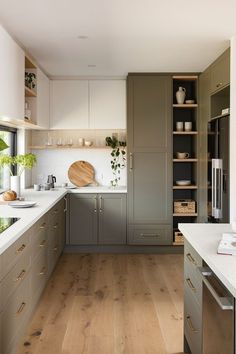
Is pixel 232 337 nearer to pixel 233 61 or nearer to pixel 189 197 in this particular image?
pixel 233 61

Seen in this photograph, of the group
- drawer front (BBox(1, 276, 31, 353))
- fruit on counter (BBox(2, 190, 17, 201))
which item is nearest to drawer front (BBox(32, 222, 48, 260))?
drawer front (BBox(1, 276, 31, 353))

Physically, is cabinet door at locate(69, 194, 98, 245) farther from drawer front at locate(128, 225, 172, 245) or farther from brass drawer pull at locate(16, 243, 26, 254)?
brass drawer pull at locate(16, 243, 26, 254)

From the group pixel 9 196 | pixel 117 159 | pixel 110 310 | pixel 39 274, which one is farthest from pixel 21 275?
pixel 117 159

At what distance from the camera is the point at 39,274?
135 inches

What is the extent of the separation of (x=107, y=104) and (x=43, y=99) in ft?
3.05

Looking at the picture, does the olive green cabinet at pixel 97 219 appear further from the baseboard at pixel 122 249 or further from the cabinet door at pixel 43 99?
the cabinet door at pixel 43 99

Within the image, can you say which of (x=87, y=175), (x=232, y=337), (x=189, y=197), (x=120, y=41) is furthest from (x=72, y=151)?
(x=232, y=337)

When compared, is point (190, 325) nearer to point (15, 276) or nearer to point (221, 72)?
point (15, 276)

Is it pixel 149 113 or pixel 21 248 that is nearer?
pixel 21 248

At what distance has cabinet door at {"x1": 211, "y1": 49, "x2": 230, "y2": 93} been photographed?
13.3 feet

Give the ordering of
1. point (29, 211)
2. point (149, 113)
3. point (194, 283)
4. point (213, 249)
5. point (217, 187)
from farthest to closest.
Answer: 1. point (149, 113)
2. point (217, 187)
3. point (29, 211)
4. point (194, 283)
5. point (213, 249)

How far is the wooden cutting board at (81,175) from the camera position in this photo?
5.88 meters

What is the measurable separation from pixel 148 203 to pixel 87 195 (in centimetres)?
82

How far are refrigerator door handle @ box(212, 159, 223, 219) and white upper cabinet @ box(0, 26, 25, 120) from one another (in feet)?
6.72
